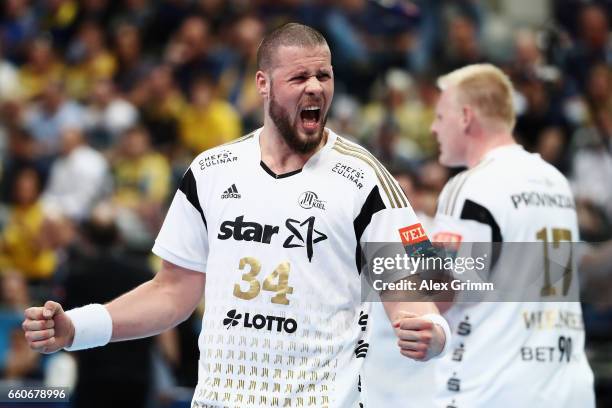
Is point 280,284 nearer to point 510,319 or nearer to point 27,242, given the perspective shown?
point 510,319

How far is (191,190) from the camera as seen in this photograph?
5438 mm

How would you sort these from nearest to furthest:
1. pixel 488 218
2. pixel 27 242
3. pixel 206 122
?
1. pixel 488 218
2. pixel 27 242
3. pixel 206 122

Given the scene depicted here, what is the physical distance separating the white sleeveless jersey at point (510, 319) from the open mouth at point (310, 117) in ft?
4.81

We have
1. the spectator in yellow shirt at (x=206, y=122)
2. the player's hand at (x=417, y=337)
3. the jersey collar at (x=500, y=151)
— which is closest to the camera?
the player's hand at (x=417, y=337)

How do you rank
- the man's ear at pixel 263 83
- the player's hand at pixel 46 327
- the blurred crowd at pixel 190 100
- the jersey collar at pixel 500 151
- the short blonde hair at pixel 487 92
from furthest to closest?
1. the blurred crowd at pixel 190 100
2. the short blonde hair at pixel 487 92
3. the jersey collar at pixel 500 151
4. the man's ear at pixel 263 83
5. the player's hand at pixel 46 327

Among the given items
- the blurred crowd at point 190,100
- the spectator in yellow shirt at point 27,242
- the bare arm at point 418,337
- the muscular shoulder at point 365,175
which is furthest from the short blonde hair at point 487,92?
the spectator in yellow shirt at point 27,242

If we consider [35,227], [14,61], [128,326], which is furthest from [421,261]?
[14,61]

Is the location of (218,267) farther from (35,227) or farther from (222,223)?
(35,227)

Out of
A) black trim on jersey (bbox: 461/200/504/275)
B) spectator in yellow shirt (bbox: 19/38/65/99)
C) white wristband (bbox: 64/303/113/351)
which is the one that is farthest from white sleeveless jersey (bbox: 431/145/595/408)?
spectator in yellow shirt (bbox: 19/38/65/99)

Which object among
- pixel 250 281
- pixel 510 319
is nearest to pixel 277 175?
pixel 250 281

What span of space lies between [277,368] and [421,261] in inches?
32.8

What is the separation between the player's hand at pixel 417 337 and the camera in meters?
4.68

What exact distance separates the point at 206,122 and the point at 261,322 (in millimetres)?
10707

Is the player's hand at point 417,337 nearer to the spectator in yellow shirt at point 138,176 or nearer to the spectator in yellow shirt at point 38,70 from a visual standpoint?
the spectator in yellow shirt at point 138,176
